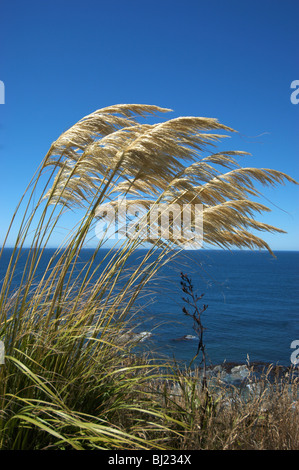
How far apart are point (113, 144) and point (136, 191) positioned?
0.73 meters

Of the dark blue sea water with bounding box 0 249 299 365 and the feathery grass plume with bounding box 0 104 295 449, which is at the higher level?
the feathery grass plume with bounding box 0 104 295 449

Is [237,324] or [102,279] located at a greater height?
[102,279]

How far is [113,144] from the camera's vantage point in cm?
272

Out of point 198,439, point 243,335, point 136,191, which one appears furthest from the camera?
point 243,335

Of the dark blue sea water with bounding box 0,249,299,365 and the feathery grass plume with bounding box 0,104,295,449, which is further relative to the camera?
the dark blue sea water with bounding box 0,249,299,365

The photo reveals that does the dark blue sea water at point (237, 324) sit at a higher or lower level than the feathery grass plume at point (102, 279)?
lower

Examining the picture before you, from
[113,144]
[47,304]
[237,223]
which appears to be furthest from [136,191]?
[47,304]

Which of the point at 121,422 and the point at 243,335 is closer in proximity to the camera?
the point at 121,422

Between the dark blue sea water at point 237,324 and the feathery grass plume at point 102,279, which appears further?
the dark blue sea water at point 237,324

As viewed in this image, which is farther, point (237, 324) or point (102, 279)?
point (237, 324)
